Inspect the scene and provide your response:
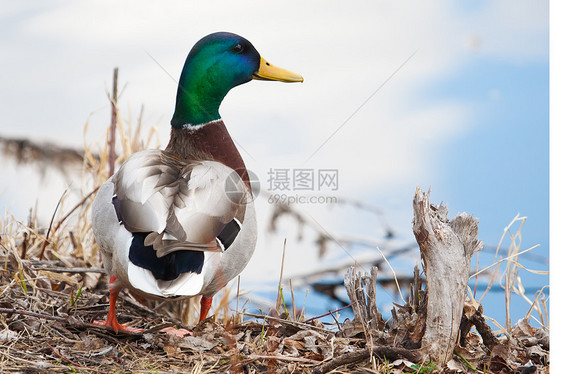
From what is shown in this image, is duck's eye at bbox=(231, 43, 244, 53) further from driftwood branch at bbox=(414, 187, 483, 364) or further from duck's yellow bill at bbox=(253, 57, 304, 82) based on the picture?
driftwood branch at bbox=(414, 187, 483, 364)

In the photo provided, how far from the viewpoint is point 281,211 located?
3.33 metres

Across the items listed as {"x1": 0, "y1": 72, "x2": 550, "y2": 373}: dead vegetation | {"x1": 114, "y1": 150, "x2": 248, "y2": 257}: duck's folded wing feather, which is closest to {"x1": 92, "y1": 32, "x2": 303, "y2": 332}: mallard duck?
{"x1": 114, "y1": 150, "x2": 248, "y2": 257}: duck's folded wing feather

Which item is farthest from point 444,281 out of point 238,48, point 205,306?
point 238,48

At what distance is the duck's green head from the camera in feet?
11.4

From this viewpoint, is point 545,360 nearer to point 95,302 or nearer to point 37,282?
point 95,302

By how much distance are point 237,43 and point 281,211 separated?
0.92 m

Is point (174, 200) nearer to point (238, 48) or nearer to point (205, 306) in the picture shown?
point (205, 306)

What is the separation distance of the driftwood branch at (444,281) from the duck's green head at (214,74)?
131cm

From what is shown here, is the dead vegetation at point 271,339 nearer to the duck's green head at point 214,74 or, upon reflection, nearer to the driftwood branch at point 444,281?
the driftwood branch at point 444,281

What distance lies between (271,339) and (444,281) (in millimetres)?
739

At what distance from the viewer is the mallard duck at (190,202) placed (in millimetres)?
2504

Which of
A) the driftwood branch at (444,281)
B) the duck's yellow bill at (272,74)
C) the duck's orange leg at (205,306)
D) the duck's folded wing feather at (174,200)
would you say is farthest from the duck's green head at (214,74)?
the driftwood branch at (444,281)

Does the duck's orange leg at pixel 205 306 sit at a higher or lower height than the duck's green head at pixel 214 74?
lower
